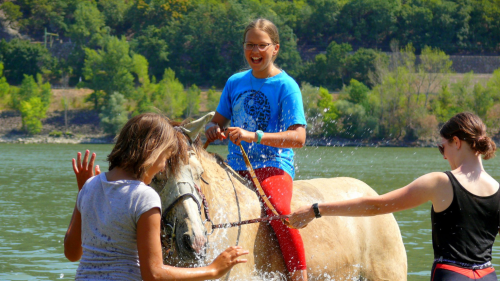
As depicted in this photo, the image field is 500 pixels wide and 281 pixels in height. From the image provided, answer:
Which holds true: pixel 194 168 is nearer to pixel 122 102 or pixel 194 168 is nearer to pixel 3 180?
pixel 3 180

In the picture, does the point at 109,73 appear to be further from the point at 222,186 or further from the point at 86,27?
the point at 222,186

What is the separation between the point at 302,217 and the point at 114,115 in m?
102

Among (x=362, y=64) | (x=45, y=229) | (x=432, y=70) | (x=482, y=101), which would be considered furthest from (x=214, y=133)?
(x=362, y=64)

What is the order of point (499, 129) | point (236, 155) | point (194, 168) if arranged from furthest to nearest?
point (499, 129) < point (236, 155) < point (194, 168)

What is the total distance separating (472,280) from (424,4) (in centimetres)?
16724

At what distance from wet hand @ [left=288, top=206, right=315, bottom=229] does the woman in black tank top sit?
31 millimetres

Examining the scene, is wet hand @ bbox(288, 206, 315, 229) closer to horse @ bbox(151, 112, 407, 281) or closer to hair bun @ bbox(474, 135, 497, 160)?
horse @ bbox(151, 112, 407, 281)

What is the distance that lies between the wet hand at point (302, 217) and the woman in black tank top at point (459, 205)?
31 mm

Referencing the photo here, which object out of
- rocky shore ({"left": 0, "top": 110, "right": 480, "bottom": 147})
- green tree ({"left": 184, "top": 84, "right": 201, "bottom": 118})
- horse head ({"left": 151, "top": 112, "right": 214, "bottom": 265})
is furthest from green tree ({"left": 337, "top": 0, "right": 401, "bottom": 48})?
horse head ({"left": 151, "top": 112, "right": 214, "bottom": 265})

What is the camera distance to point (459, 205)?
13.0 feet

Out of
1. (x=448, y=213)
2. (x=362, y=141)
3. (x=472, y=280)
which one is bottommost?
(x=362, y=141)

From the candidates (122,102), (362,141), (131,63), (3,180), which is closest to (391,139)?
(362,141)

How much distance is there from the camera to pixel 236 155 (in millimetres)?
5168

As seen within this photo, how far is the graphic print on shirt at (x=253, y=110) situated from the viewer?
497 centimetres
